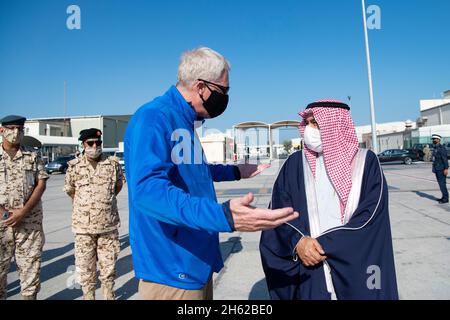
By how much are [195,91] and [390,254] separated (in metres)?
1.64

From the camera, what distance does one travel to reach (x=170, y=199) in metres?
1.15

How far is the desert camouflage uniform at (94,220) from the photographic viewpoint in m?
3.41

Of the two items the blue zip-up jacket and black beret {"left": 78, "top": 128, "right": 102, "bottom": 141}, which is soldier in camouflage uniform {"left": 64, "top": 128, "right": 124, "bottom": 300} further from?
the blue zip-up jacket

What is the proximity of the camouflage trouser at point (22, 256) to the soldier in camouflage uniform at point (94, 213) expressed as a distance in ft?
1.28

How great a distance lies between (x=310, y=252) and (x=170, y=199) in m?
1.25

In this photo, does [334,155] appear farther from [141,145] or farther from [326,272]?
[141,145]

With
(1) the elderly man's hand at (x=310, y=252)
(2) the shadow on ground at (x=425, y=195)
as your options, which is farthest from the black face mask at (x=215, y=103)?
(2) the shadow on ground at (x=425, y=195)

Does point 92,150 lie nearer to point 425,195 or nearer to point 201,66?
point 201,66

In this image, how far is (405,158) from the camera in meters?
26.8

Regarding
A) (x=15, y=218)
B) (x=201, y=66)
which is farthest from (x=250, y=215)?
(x=15, y=218)

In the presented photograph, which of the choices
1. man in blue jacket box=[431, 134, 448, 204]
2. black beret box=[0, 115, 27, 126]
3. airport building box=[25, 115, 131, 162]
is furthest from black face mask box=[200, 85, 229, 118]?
airport building box=[25, 115, 131, 162]
